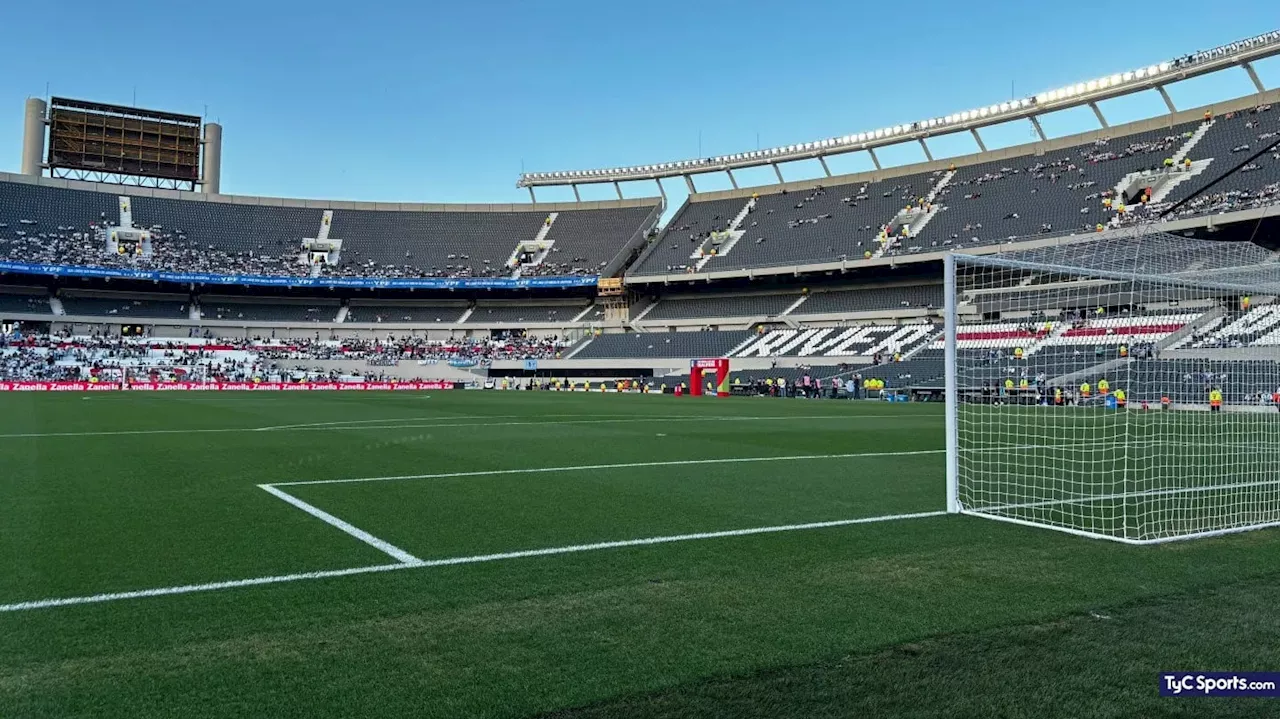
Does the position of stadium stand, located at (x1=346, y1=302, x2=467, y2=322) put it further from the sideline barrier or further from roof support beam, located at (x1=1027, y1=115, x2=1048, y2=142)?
roof support beam, located at (x1=1027, y1=115, x2=1048, y2=142)

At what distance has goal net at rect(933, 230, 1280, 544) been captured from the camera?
7.09m

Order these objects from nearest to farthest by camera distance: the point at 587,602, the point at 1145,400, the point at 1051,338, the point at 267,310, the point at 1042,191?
the point at 587,602
the point at 1145,400
the point at 1051,338
the point at 1042,191
the point at 267,310

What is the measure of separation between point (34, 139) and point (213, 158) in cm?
1133

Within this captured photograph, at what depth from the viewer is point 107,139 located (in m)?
58.4

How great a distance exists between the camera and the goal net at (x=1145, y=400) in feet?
23.2

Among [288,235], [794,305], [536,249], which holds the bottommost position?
[794,305]

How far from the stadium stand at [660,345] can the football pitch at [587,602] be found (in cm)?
4450

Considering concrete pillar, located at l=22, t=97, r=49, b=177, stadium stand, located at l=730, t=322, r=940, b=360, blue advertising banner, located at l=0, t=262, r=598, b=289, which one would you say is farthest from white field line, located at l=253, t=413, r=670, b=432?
concrete pillar, located at l=22, t=97, r=49, b=177

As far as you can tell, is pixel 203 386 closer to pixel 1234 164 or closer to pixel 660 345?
pixel 660 345

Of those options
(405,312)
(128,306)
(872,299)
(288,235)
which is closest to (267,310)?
(288,235)

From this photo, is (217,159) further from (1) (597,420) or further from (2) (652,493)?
(2) (652,493)

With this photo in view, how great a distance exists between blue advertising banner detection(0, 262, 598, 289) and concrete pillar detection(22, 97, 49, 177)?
32.9 feet

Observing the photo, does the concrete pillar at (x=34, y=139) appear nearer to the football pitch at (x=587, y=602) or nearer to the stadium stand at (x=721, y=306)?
the stadium stand at (x=721, y=306)

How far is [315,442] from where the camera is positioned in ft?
43.9
